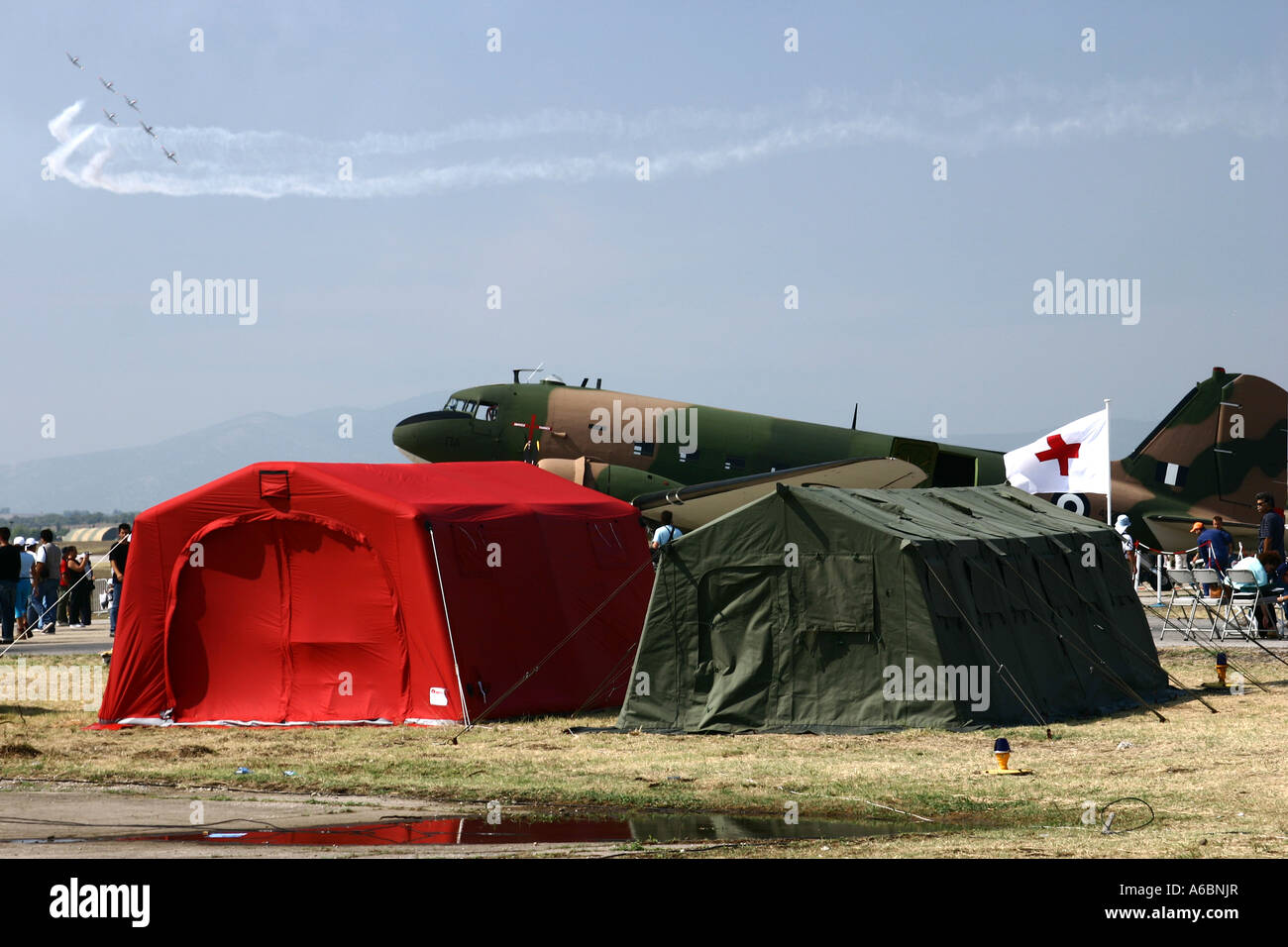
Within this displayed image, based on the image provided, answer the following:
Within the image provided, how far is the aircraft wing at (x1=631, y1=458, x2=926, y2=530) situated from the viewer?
1852 cm

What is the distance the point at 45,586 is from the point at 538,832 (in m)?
19.6

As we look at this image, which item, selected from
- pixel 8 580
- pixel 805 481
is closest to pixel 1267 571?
pixel 805 481

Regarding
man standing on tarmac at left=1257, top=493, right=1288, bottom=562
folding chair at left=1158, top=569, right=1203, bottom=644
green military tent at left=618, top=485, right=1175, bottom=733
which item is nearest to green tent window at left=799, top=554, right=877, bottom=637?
green military tent at left=618, top=485, right=1175, bottom=733

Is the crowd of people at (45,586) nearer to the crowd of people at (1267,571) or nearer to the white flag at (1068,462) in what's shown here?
the white flag at (1068,462)

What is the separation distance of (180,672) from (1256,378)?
25.7m

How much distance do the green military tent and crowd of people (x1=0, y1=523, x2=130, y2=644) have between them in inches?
343

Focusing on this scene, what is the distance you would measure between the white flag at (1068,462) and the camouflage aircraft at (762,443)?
255 centimetres

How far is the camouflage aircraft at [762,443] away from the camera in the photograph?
2928 cm

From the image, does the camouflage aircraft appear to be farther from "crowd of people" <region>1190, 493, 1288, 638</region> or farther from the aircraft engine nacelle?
"crowd of people" <region>1190, 493, 1288, 638</region>

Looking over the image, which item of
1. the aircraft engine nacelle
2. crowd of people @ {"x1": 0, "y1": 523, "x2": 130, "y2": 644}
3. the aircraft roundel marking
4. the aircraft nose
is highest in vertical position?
the aircraft nose

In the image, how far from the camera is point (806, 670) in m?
12.4

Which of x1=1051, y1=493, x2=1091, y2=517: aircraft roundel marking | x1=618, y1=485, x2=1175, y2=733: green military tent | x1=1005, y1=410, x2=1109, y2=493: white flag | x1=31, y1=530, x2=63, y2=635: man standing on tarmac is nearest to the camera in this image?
x1=618, y1=485, x2=1175, y2=733: green military tent
